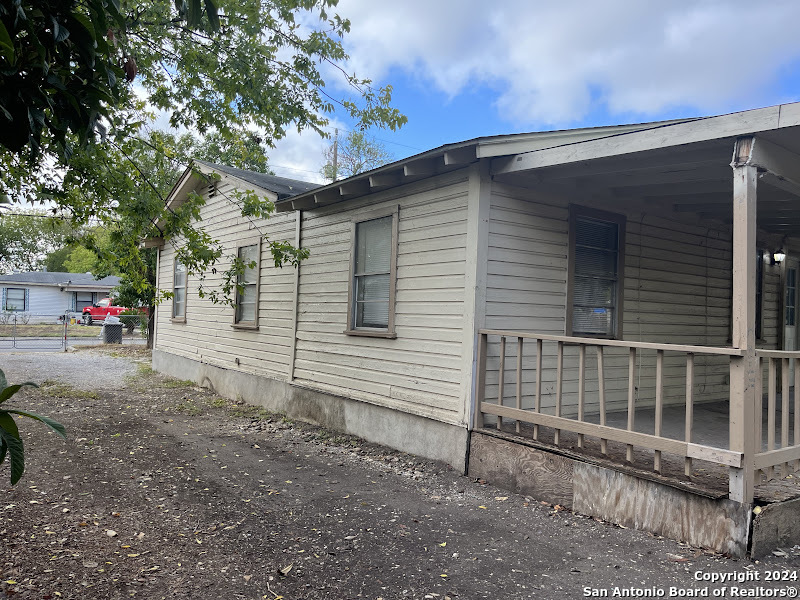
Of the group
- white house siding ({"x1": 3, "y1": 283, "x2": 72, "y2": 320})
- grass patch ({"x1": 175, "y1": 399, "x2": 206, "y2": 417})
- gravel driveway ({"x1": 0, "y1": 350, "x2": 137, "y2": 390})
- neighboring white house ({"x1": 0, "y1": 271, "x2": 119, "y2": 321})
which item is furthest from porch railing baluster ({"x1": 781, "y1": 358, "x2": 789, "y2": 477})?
white house siding ({"x1": 3, "y1": 283, "x2": 72, "y2": 320})

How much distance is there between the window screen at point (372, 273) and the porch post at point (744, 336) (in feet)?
12.8

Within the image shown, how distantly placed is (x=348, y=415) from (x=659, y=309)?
4.23 m

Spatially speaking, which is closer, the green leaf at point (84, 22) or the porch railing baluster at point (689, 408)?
the green leaf at point (84, 22)

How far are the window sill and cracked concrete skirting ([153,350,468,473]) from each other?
85 cm

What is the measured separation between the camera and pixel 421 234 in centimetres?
641

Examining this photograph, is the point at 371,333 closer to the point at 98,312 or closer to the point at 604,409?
the point at 604,409

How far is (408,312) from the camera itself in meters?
6.52

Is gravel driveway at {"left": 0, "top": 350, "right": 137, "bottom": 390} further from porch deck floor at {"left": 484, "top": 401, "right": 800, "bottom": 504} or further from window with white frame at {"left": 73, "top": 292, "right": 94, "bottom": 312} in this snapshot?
window with white frame at {"left": 73, "top": 292, "right": 94, "bottom": 312}


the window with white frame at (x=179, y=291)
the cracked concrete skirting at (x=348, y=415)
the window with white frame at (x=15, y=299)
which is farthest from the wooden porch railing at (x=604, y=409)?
the window with white frame at (x=15, y=299)

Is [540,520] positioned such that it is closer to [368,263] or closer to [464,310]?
[464,310]

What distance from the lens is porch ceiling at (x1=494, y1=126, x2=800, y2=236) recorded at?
419 cm

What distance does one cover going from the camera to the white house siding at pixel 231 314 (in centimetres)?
909

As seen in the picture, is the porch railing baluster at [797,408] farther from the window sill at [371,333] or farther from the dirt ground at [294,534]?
the window sill at [371,333]

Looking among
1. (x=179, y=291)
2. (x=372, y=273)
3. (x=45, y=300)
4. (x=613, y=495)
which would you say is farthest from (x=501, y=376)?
(x=45, y=300)
